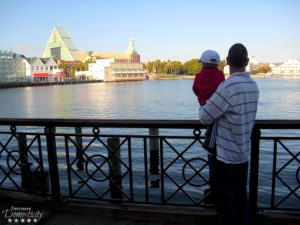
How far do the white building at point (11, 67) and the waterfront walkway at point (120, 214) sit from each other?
122m

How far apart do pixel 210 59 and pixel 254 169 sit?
1332 millimetres

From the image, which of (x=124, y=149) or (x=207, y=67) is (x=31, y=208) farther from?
(x=124, y=149)

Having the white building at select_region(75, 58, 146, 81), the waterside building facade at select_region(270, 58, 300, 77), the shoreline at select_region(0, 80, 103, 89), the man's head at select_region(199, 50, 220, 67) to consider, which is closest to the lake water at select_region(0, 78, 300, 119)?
the man's head at select_region(199, 50, 220, 67)

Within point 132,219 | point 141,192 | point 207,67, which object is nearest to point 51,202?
point 132,219

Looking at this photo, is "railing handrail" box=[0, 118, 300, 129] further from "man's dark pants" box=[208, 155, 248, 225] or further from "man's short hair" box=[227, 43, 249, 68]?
"man's short hair" box=[227, 43, 249, 68]

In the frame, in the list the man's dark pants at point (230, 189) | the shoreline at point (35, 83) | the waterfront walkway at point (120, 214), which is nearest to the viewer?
the man's dark pants at point (230, 189)

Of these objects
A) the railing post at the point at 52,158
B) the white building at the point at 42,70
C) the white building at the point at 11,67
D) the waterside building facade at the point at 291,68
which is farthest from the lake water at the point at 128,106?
the waterside building facade at the point at 291,68

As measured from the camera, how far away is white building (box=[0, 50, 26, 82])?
11488 centimetres

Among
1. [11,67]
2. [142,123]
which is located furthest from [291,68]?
[142,123]

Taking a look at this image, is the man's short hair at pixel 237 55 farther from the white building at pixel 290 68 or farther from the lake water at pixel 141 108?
the white building at pixel 290 68

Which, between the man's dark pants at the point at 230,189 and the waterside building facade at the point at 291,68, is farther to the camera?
the waterside building facade at the point at 291,68

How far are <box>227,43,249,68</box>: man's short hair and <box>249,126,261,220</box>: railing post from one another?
86cm

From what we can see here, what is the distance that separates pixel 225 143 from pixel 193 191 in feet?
23.5

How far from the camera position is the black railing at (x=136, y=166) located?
3582mm
